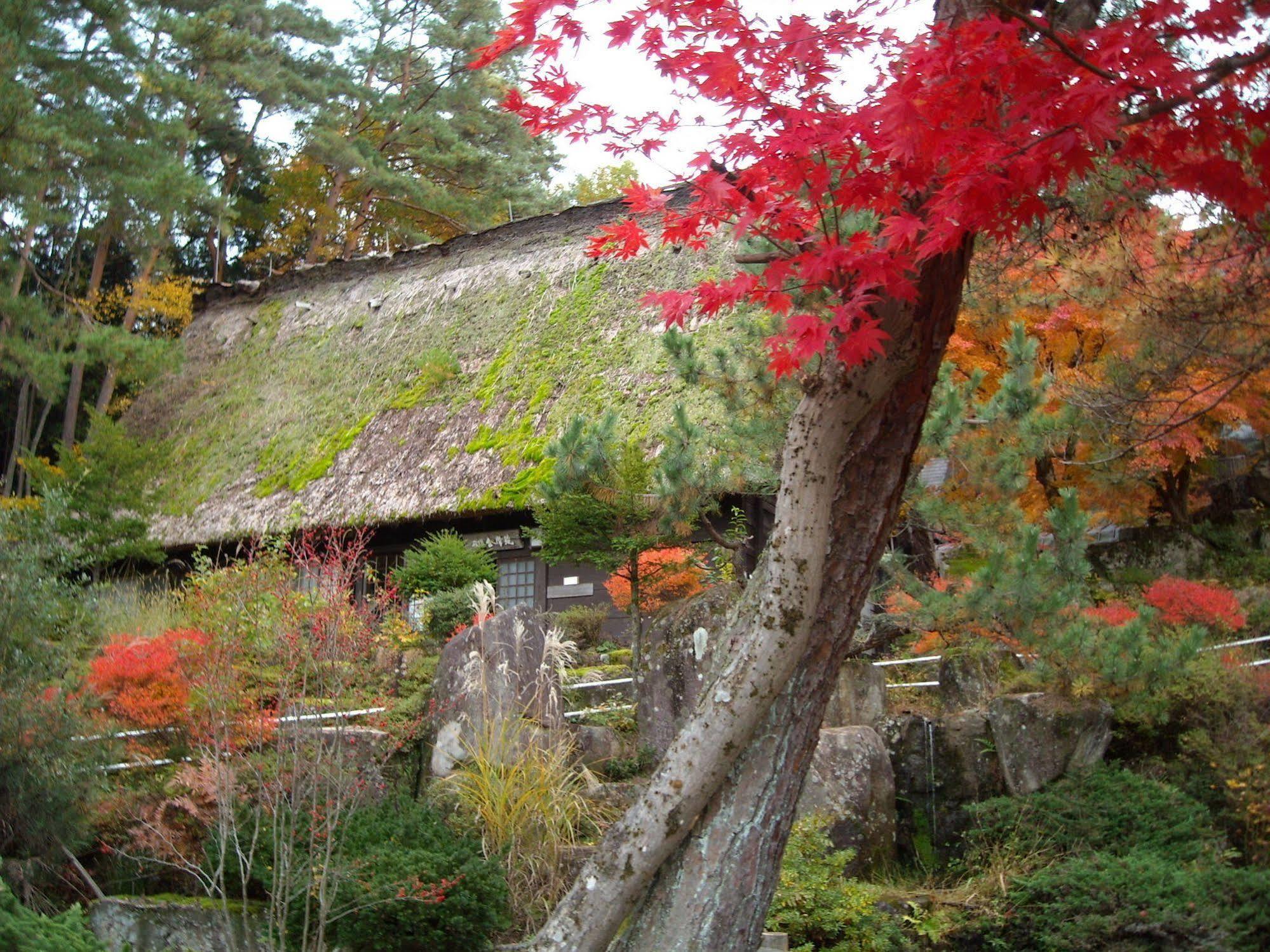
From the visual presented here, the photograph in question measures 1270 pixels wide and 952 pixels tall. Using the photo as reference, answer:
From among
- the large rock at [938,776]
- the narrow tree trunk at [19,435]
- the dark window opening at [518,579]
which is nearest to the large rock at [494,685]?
the large rock at [938,776]

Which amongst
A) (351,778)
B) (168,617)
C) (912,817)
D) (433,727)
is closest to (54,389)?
(168,617)

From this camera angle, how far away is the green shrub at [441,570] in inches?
414

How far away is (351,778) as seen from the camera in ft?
18.9

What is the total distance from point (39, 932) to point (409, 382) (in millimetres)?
11140

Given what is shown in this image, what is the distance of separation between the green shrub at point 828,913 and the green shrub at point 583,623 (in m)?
5.17

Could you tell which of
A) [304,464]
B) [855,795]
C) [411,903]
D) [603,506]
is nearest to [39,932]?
[411,903]

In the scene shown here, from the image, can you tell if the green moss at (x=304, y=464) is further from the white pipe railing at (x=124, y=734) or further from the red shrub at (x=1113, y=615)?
the red shrub at (x=1113, y=615)

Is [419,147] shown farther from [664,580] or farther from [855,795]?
[855,795]

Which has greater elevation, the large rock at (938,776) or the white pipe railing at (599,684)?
the white pipe railing at (599,684)

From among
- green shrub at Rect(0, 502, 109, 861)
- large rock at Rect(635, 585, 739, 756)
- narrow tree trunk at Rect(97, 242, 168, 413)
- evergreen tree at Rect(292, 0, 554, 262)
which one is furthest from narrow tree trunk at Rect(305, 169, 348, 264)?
large rock at Rect(635, 585, 739, 756)

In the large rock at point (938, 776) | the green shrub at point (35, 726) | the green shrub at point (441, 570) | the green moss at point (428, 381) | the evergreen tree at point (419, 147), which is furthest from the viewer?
the evergreen tree at point (419, 147)

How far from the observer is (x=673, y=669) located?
7359 mm

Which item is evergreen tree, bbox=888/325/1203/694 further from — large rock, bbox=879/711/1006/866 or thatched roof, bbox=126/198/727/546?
thatched roof, bbox=126/198/727/546

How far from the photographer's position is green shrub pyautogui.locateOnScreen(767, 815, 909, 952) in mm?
5602
